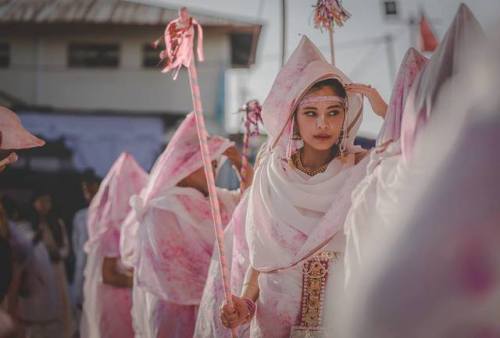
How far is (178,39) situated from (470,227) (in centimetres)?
144

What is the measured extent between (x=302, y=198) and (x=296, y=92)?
0.41 meters

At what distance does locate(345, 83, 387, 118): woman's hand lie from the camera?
8.71ft

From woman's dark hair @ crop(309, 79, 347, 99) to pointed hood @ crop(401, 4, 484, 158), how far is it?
641mm

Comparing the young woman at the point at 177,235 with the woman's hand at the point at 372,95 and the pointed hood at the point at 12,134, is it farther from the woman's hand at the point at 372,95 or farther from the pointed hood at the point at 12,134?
the woman's hand at the point at 372,95

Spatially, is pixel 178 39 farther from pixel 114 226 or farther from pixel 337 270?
pixel 114 226

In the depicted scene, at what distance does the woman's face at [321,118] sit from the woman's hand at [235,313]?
0.67 metres

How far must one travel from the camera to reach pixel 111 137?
886 centimetres

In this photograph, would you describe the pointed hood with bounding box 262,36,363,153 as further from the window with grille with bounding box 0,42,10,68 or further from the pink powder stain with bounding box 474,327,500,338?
the window with grille with bounding box 0,42,10,68

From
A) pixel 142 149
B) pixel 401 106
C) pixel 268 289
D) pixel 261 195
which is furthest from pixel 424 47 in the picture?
pixel 142 149

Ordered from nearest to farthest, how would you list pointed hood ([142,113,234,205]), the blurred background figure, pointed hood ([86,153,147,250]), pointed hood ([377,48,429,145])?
pointed hood ([377,48,429,145]) < pointed hood ([142,113,234,205]) < pointed hood ([86,153,147,250]) < the blurred background figure

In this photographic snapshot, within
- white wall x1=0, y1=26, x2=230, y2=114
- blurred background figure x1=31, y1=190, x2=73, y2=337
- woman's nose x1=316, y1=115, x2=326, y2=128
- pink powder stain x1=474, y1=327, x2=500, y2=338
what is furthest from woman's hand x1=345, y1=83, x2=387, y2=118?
white wall x1=0, y1=26, x2=230, y2=114

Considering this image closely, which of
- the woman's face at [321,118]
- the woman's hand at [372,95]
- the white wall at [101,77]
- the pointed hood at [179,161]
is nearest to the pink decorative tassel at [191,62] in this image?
the woman's face at [321,118]

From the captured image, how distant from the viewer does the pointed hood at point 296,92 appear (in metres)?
2.67

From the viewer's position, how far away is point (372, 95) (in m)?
2.66
